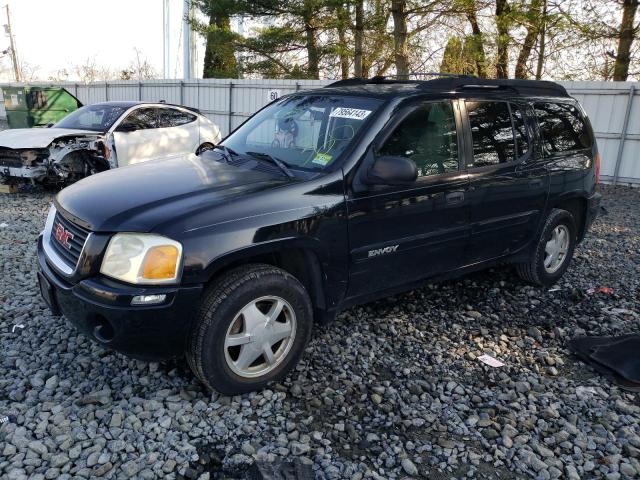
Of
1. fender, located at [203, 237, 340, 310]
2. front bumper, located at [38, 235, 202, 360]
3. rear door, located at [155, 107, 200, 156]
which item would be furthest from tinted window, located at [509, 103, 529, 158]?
rear door, located at [155, 107, 200, 156]

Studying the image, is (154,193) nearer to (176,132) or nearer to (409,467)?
(409,467)

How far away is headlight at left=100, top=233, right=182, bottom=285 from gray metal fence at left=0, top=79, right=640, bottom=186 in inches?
454

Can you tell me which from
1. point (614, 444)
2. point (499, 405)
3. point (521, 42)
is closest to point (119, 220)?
point (499, 405)

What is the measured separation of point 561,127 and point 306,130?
2.54 m

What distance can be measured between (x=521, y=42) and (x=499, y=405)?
15.6m

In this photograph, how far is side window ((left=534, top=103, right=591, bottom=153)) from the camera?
179 inches

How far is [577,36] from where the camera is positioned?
1438cm

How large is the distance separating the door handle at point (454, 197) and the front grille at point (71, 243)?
2.38m

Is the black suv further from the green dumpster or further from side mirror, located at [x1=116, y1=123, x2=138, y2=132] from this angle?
the green dumpster

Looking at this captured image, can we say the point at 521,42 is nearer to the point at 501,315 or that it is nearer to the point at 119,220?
the point at 501,315

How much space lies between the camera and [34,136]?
856 cm

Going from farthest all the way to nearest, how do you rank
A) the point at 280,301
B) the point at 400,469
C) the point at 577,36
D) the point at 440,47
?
the point at 440,47 → the point at 577,36 → the point at 280,301 → the point at 400,469

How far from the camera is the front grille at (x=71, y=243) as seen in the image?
114 inches

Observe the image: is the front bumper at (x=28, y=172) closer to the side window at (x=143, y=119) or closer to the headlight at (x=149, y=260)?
the side window at (x=143, y=119)
